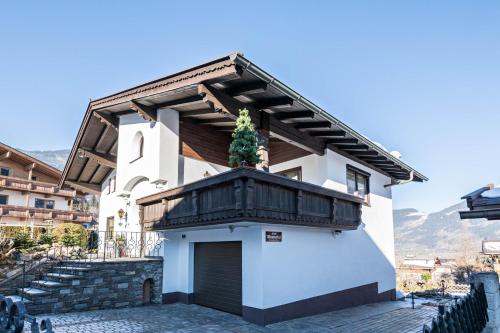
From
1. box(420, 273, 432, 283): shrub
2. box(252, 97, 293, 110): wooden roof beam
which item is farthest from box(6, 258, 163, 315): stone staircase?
box(420, 273, 432, 283): shrub

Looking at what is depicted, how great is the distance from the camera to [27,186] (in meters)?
27.0

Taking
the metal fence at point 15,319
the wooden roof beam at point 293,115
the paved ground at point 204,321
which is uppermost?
the wooden roof beam at point 293,115

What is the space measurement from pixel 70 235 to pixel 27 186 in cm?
1510

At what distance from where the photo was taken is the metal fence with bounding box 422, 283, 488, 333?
3.73 metres

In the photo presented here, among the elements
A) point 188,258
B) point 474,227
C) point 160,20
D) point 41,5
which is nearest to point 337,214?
point 188,258

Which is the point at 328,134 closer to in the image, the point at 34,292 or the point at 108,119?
the point at 108,119

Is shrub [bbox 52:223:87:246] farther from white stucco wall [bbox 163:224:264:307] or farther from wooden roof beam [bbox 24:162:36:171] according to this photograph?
wooden roof beam [bbox 24:162:36:171]

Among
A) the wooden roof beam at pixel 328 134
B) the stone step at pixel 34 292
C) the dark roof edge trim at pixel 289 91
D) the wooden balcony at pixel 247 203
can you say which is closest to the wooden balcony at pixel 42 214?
the stone step at pixel 34 292

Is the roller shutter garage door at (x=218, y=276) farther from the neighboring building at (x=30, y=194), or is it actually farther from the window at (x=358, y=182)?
the neighboring building at (x=30, y=194)

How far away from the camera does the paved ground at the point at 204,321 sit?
8305 mm

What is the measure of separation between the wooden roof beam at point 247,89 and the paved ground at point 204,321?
5.95m

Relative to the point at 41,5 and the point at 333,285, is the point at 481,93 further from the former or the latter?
the point at 41,5

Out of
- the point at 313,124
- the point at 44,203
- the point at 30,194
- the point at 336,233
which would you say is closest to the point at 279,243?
the point at 336,233

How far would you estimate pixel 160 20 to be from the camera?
1334 centimetres
